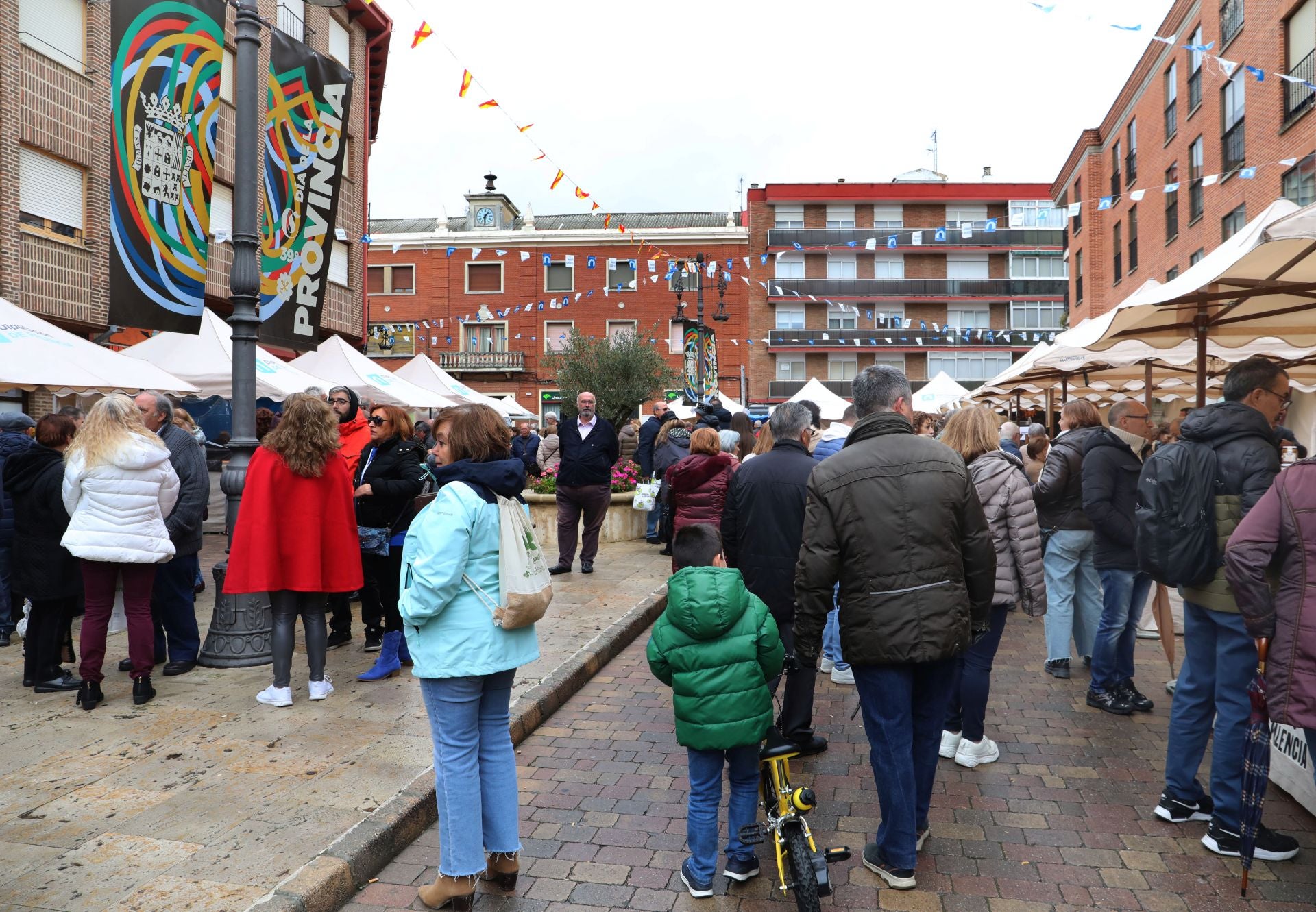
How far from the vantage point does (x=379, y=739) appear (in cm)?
470

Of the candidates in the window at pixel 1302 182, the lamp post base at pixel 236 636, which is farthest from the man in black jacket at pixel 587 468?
the window at pixel 1302 182

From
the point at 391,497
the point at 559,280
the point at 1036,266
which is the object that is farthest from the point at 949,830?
the point at 1036,266

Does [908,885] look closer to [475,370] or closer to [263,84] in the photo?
[263,84]

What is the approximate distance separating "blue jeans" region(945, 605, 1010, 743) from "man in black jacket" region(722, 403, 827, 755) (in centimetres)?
75

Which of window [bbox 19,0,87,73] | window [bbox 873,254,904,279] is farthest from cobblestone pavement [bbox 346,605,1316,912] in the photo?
window [bbox 873,254,904,279]

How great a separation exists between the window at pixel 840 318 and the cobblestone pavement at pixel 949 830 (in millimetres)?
44351

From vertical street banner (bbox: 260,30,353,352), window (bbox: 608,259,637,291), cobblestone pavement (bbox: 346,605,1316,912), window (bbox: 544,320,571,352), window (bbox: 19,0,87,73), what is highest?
window (bbox: 608,259,637,291)

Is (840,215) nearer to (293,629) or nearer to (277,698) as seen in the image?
(293,629)

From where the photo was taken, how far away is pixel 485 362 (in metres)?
45.1

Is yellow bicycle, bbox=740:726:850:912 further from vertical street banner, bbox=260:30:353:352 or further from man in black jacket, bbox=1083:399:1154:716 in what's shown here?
vertical street banner, bbox=260:30:353:352

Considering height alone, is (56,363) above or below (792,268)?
below

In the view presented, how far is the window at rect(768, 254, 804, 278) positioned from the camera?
160 feet

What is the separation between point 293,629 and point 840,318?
4578cm

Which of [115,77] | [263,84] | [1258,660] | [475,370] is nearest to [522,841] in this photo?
[1258,660]
